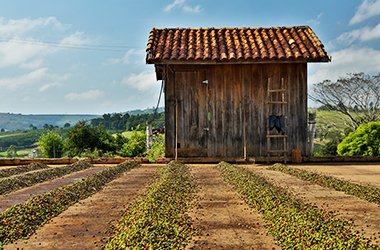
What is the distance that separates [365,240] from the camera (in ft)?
12.6

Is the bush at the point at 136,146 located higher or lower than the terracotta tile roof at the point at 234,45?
lower

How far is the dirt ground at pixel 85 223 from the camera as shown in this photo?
3.85 metres

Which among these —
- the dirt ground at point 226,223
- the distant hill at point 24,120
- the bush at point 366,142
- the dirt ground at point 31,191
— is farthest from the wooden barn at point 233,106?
the distant hill at point 24,120

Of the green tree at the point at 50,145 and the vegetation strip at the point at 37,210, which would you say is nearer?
the vegetation strip at the point at 37,210

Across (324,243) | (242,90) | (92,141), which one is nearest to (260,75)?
(242,90)

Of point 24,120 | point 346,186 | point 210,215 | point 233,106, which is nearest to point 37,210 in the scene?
point 210,215

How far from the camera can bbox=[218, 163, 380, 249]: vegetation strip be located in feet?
11.8

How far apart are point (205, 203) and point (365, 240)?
2.17 m

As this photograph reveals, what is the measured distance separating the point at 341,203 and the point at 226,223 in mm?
1961

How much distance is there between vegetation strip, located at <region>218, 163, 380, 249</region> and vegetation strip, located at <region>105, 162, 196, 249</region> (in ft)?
2.85

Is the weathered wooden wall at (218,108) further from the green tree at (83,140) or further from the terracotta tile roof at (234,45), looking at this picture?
the green tree at (83,140)

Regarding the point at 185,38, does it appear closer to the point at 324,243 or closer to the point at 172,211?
the point at 172,211

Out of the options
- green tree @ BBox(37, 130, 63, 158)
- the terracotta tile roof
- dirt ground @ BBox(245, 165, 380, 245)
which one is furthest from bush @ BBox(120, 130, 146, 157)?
dirt ground @ BBox(245, 165, 380, 245)

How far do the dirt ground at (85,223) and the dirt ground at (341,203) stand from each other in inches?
98.1
